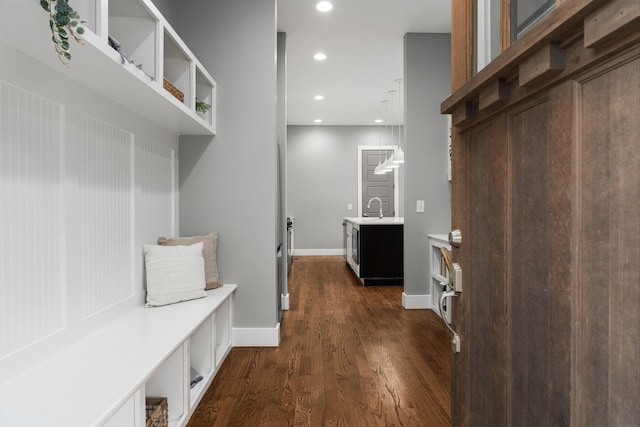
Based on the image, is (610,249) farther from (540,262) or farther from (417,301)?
(417,301)

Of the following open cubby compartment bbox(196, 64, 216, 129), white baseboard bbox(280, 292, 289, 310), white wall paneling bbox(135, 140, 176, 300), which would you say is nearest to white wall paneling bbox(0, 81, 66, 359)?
white wall paneling bbox(135, 140, 176, 300)

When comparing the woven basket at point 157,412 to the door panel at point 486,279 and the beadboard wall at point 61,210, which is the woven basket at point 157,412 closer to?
the beadboard wall at point 61,210

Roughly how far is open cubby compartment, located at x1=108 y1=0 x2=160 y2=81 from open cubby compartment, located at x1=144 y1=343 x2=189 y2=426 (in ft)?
4.29

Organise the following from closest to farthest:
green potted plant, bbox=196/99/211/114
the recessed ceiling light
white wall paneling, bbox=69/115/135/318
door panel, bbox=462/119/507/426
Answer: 1. door panel, bbox=462/119/507/426
2. white wall paneling, bbox=69/115/135/318
3. green potted plant, bbox=196/99/211/114
4. the recessed ceiling light

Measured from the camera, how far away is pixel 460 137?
1.10 meters

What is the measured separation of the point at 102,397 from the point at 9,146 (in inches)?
35.2

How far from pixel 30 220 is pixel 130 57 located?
89 cm

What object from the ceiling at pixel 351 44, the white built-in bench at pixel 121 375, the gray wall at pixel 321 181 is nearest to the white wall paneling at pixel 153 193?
the white built-in bench at pixel 121 375

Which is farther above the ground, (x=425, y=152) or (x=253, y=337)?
(x=425, y=152)

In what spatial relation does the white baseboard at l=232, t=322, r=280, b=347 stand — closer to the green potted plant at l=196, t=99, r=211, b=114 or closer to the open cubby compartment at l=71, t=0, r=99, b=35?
the green potted plant at l=196, t=99, r=211, b=114

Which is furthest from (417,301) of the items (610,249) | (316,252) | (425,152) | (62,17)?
(316,252)

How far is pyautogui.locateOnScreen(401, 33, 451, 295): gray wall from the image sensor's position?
→ 390cm

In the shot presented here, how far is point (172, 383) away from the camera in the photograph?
1.78m

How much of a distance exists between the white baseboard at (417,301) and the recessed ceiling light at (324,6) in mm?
2907
